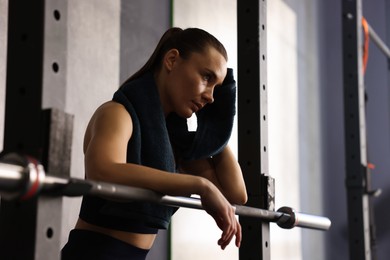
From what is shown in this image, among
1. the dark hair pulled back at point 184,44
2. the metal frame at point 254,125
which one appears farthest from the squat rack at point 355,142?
the dark hair pulled back at point 184,44

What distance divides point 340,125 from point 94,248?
2.07 metres

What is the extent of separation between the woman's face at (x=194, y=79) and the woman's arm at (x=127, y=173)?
151 mm

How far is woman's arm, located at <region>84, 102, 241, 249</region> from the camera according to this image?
81cm

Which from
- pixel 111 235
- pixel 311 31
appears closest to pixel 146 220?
pixel 111 235

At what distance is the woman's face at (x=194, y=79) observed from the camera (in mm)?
1035

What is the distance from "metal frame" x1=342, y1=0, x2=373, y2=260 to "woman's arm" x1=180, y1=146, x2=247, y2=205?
0.92m

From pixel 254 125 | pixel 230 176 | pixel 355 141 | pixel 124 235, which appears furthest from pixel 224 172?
pixel 355 141

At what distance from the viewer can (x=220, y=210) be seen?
2.82ft

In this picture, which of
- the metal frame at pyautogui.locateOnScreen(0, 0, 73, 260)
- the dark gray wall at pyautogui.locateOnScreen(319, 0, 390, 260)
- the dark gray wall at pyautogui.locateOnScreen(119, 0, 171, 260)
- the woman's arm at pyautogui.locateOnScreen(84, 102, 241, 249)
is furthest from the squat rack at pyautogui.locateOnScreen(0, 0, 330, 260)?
the dark gray wall at pyautogui.locateOnScreen(319, 0, 390, 260)

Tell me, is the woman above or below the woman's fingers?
above

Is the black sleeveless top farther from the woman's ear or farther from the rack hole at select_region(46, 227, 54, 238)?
the rack hole at select_region(46, 227, 54, 238)

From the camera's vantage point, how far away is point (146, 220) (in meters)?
0.95

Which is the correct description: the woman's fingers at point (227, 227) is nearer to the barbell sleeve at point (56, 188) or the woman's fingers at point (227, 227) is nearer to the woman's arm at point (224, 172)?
the barbell sleeve at point (56, 188)

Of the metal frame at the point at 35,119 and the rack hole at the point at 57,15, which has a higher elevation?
the rack hole at the point at 57,15
